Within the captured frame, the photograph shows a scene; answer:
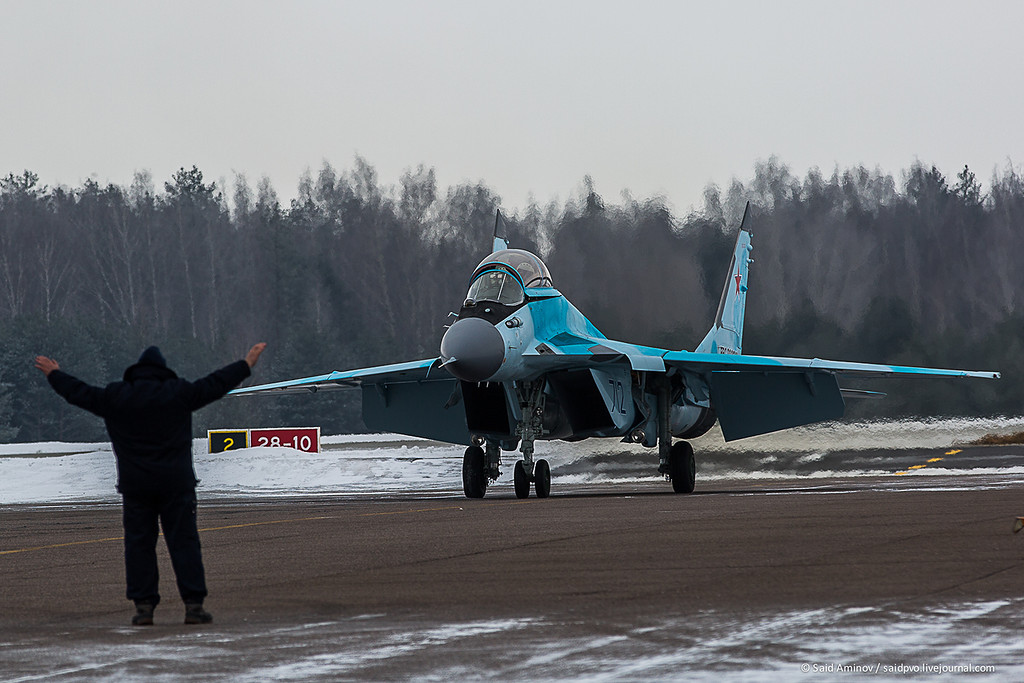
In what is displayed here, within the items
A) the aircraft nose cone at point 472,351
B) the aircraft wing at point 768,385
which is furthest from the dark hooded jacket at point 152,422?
the aircraft wing at point 768,385

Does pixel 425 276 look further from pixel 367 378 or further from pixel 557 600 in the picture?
pixel 557 600

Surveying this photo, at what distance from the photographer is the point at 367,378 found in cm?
2311

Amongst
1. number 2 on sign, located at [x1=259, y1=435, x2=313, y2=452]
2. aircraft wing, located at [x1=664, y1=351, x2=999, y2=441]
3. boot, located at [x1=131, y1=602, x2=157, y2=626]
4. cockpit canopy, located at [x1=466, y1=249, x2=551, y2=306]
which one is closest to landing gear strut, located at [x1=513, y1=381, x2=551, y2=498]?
cockpit canopy, located at [x1=466, y1=249, x2=551, y2=306]

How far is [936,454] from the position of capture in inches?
1172

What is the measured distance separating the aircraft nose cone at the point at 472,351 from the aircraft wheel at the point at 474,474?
2.67 meters

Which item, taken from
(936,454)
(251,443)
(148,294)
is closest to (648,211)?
(936,454)

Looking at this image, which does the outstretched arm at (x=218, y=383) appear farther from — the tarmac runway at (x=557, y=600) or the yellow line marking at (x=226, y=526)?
the yellow line marking at (x=226, y=526)

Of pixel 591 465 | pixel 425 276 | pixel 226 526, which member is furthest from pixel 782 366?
pixel 425 276

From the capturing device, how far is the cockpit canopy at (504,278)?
1895 cm

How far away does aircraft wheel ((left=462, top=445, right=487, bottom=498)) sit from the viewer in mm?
20469

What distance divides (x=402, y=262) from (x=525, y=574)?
5410 centimetres

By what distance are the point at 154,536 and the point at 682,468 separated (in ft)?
48.9

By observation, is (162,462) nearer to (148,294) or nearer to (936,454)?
(936,454)

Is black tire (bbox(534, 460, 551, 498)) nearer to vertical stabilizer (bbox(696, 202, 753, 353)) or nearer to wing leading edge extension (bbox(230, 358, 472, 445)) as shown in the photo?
wing leading edge extension (bbox(230, 358, 472, 445))
